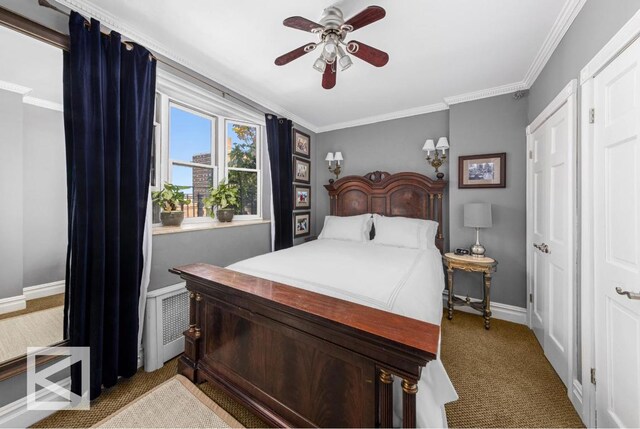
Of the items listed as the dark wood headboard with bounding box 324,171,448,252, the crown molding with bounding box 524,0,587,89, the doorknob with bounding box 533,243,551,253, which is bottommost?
the doorknob with bounding box 533,243,551,253

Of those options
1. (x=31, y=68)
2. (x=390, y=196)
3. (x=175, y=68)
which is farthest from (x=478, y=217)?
(x=31, y=68)

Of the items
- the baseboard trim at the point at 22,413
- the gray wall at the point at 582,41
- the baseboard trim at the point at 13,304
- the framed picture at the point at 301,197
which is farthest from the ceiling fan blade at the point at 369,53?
the baseboard trim at the point at 22,413

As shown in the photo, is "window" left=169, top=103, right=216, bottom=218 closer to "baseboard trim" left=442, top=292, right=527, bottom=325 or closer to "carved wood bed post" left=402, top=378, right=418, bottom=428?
"carved wood bed post" left=402, top=378, right=418, bottom=428

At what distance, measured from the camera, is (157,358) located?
1.94 metres

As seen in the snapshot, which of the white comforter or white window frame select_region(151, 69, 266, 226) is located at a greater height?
white window frame select_region(151, 69, 266, 226)

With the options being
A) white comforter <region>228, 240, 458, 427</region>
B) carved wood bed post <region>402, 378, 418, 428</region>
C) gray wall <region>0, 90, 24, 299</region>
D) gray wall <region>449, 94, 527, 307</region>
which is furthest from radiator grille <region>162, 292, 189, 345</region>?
gray wall <region>449, 94, 527, 307</region>

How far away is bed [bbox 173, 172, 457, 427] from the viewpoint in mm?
952

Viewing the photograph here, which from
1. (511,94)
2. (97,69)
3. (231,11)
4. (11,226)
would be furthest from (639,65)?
(11,226)

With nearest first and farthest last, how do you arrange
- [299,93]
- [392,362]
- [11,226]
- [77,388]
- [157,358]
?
[392,362] < [11,226] < [77,388] < [157,358] < [299,93]

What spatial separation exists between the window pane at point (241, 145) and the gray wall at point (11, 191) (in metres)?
1.77

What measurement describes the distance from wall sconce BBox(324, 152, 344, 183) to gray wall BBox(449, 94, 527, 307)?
5.21 ft

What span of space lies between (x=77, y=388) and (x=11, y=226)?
1092mm

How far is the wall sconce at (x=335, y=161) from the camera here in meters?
3.88

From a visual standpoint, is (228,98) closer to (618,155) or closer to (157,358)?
(157,358)
